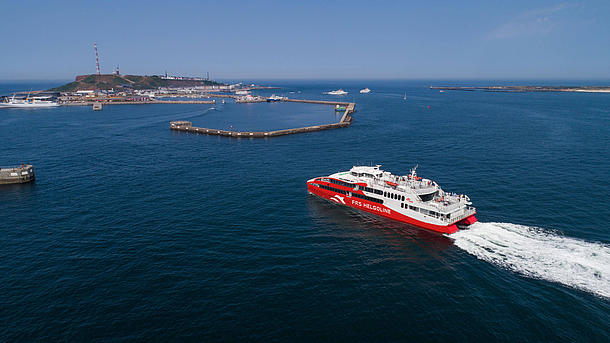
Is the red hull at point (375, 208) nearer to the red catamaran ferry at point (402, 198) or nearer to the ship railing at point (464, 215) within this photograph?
the red catamaran ferry at point (402, 198)

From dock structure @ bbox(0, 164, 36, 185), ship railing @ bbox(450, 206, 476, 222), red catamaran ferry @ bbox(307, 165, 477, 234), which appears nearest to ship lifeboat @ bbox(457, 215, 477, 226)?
red catamaran ferry @ bbox(307, 165, 477, 234)

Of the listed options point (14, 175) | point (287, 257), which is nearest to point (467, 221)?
point (287, 257)

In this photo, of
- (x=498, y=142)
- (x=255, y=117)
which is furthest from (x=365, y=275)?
(x=255, y=117)

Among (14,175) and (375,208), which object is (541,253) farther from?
(14,175)

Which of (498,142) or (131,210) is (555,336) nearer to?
(131,210)

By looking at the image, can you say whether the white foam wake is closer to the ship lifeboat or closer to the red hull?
the ship lifeboat

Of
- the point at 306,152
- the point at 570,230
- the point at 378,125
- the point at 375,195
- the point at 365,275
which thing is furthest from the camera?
the point at 378,125
